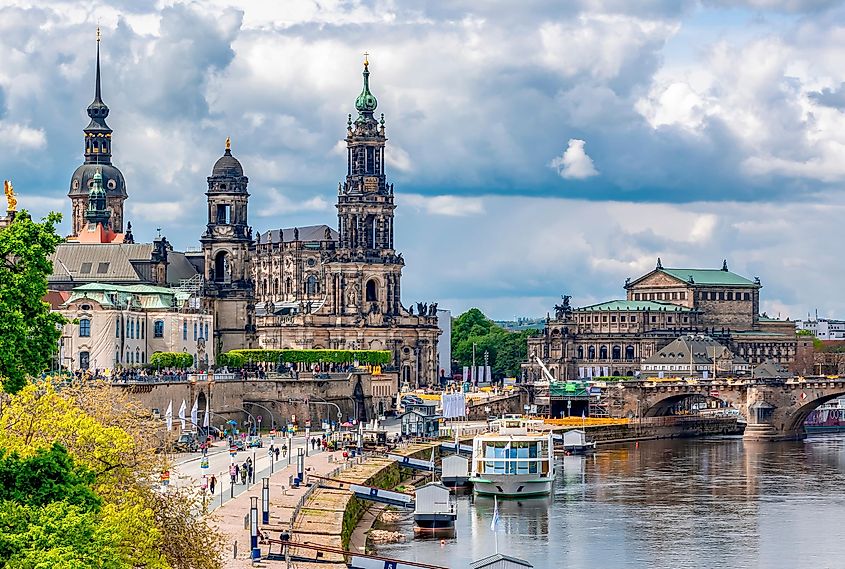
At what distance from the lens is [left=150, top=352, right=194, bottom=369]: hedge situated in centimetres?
10831

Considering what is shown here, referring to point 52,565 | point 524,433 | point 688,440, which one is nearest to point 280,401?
point 524,433

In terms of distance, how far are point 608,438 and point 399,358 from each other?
29.1 meters

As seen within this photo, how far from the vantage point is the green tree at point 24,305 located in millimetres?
38281

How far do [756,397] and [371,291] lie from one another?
123ft

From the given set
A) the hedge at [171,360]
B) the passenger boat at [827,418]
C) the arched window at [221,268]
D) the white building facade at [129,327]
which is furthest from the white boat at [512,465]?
the passenger boat at [827,418]

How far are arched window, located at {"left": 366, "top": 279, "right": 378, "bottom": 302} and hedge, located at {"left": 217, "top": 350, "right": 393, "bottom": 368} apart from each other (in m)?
15.5

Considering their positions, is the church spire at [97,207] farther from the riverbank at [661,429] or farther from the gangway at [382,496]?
the gangway at [382,496]

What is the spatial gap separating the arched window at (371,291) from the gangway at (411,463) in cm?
6482

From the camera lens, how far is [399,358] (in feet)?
515

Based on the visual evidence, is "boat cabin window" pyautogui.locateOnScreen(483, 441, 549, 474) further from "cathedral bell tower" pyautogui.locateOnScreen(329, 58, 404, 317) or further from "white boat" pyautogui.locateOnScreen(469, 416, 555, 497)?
"cathedral bell tower" pyautogui.locateOnScreen(329, 58, 404, 317)

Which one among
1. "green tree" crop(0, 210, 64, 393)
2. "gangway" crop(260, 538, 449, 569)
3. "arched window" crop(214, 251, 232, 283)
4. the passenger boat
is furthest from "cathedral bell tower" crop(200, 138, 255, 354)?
"green tree" crop(0, 210, 64, 393)

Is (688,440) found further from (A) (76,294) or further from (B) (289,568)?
(B) (289,568)

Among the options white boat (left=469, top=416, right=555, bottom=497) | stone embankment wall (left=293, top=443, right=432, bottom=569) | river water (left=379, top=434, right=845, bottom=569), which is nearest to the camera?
stone embankment wall (left=293, top=443, right=432, bottom=569)

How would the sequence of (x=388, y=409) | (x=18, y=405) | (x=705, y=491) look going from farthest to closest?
(x=388, y=409), (x=705, y=491), (x=18, y=405)
